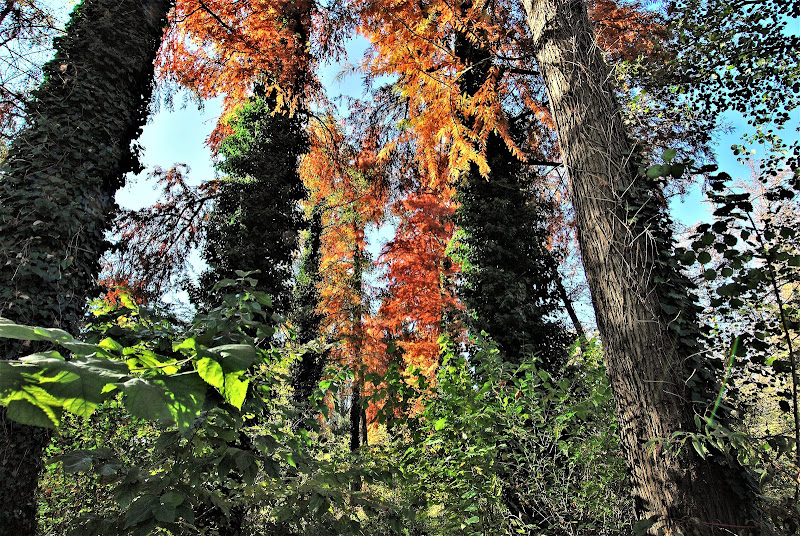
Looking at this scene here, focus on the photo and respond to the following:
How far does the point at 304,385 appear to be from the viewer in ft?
37.9

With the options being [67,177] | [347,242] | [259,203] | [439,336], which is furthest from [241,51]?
[347,242]

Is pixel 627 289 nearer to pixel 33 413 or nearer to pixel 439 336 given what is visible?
pixel 439 336

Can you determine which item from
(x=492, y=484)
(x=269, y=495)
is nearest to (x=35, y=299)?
(x=269, y=495)

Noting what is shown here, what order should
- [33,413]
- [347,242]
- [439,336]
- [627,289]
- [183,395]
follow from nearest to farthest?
[33,413] → [183,395] → [627,289] → [439,336] → [347,242]

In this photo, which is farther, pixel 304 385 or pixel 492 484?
pixel 304 385

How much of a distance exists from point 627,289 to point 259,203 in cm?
681

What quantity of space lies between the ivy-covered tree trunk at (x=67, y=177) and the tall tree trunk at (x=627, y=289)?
380cm

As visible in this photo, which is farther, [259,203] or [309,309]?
[309,309]

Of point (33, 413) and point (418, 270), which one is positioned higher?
point (418, 270)

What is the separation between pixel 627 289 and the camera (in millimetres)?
2492

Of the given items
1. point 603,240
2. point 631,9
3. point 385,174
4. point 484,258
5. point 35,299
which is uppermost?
point 631,9

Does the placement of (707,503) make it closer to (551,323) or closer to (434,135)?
(551,323)

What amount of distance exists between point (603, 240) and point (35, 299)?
13.0 feet

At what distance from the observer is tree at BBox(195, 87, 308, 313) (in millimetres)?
7637
